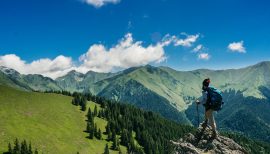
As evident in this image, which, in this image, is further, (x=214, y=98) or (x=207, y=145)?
(x=207, y=145)

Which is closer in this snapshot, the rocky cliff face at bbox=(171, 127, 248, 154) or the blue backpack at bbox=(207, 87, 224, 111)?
the blue backpack at bbox=(207, 87, 224, 111)

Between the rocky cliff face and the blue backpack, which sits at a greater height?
the blue backpack

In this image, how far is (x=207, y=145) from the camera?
3028 centimetres

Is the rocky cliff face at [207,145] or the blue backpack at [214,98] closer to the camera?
the blue backpack at [214,98]

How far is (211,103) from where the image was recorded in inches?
989

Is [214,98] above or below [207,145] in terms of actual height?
above

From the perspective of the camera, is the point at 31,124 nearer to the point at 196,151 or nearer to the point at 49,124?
the point at 49,124

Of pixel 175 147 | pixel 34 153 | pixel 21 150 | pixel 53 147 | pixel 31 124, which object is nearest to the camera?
pixel 175 147

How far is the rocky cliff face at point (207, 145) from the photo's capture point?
29922 mm

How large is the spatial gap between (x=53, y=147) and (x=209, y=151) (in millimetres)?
153726

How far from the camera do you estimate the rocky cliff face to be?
98.2 ft

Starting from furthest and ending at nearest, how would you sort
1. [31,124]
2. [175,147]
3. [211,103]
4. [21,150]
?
1. [31,124]
2. [21,150]
3. [175,147]
4. [211,103]

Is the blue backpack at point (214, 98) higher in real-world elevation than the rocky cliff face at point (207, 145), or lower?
higher

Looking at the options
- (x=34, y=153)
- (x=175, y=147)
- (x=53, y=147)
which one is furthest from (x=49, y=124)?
(x=175, y=147)
